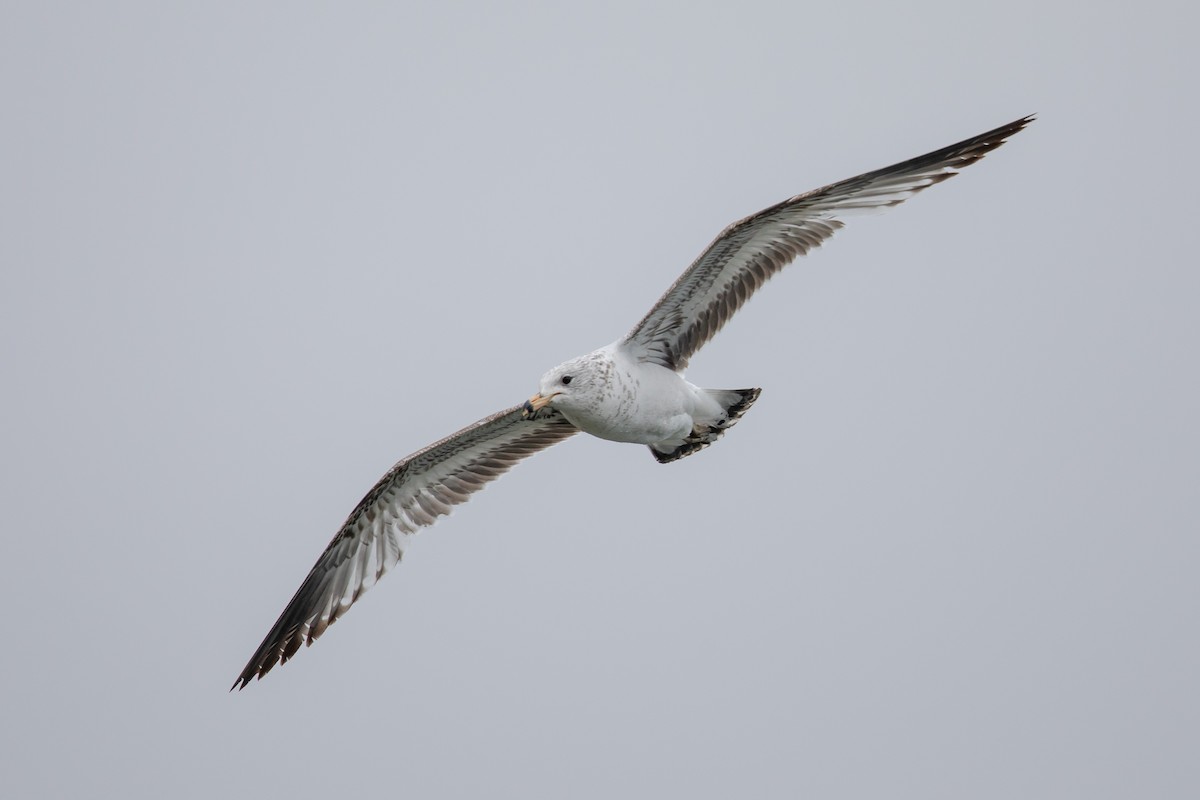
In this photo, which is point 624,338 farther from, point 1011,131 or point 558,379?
point 1011,131

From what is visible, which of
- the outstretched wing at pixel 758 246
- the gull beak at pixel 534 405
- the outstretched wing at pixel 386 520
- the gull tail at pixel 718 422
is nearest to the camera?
the outstretched wing at pixel 758 246

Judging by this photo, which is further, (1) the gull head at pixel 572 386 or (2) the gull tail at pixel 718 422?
(2) the gull tail at pixel 718 422

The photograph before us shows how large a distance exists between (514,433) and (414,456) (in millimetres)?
904

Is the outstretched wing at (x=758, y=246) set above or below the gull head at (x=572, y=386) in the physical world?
above

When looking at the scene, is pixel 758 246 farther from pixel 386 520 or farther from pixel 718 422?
pixel 386 520

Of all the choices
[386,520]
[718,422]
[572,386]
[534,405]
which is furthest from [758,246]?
[386,520]

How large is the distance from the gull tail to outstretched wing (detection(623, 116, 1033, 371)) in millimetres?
485

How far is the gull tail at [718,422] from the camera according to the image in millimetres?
12484

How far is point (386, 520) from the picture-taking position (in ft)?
45.2

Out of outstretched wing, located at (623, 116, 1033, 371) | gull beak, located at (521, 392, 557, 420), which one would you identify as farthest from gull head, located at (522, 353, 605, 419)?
outstretched wing, located at (623, 116, 1033, 371)

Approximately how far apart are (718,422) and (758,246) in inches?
61.7

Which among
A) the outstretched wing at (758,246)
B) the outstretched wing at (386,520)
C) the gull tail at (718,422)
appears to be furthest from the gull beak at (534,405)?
the outstretched wing at (386,520)

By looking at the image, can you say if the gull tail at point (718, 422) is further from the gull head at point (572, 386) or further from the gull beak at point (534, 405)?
the gull beak at point (534, 405)

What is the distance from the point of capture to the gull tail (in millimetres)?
12484
